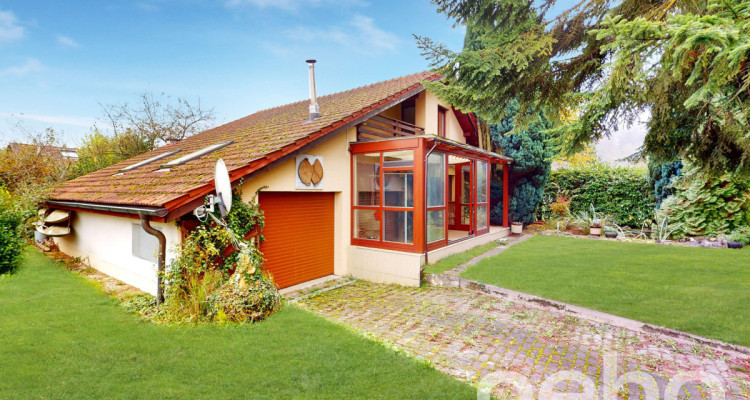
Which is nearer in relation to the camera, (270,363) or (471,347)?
(270,363)

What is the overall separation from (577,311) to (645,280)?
2.75 metres

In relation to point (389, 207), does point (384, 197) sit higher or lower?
higher

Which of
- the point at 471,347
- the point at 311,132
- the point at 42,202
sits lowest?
the point at 471,347

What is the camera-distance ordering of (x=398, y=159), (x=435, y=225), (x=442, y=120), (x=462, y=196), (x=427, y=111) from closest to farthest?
(x=398, y=159), (x=435, y=225), (x=427, y=111), (x=442, y=120), (x=462, y=196)

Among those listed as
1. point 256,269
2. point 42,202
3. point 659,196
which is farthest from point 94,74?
Answer: point 659,196

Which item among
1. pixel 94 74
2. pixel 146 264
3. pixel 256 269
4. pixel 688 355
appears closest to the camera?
pixel 688 355

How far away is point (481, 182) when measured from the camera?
12.2 meters

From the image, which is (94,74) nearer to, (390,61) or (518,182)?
(390,61)

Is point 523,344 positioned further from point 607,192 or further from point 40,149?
point 40,149

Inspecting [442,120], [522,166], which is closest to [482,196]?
[442,120]

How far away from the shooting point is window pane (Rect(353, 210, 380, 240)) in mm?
9055

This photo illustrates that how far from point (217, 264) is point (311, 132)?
321 cm

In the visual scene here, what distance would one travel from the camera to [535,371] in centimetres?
409

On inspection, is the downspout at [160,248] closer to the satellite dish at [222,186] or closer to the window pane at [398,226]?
the satellite dish at [222,186]
